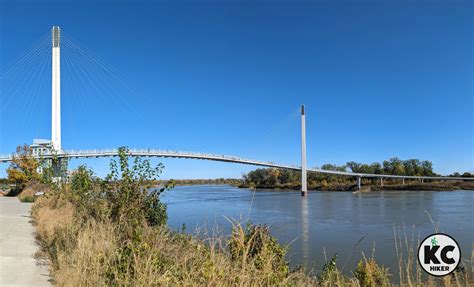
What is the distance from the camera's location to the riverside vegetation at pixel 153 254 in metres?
3.96

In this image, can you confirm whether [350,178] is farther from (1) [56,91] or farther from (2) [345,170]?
(1) [56,91]

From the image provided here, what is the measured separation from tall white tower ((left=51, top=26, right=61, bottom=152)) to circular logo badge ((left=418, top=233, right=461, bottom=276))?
40044mm

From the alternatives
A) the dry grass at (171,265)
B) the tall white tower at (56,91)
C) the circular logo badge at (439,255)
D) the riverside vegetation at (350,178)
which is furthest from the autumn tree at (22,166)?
the riverside vegetation at (350,178)

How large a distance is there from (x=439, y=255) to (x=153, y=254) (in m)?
3.03

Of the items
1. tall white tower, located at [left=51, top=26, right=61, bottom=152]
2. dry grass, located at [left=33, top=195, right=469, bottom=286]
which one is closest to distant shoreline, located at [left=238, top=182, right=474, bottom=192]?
tall white tower, located at [left=51, top=26, right=61, bottom=152]

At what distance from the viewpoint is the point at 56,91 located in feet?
135

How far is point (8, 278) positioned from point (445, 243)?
4.91m

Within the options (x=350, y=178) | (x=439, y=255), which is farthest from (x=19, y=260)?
(x=350, y=178)

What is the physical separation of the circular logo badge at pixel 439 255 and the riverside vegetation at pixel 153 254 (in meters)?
1.39

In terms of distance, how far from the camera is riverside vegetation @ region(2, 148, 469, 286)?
3958 mm

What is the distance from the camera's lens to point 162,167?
9.43 meters

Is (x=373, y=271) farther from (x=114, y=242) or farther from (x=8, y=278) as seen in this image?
(x=8, y=278)

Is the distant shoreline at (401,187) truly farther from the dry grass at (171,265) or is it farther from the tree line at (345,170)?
the dry grass at (171,265)

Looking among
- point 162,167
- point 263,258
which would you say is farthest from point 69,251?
point 162,167
